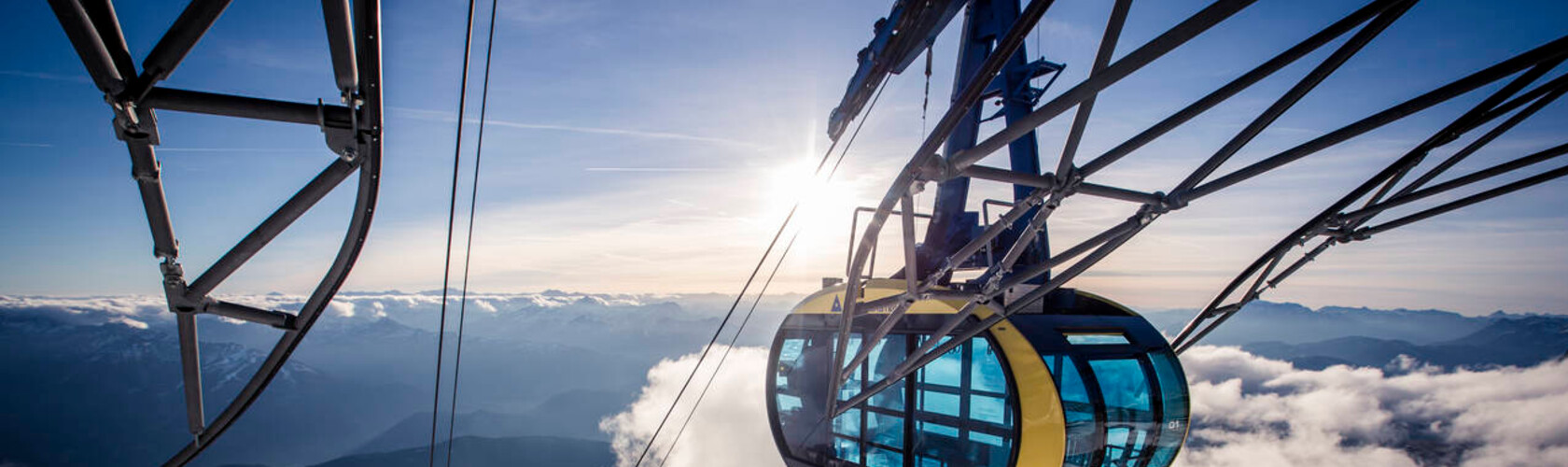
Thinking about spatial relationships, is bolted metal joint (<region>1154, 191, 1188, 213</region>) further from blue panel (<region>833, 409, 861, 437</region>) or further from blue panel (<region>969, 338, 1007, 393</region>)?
blue panel (<region>833, 409, 861, 437</region>)

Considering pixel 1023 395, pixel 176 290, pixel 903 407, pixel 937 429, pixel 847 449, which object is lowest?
pixel 847 449

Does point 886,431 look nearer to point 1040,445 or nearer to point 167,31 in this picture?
point 1040,445

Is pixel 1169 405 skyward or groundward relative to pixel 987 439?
skyward

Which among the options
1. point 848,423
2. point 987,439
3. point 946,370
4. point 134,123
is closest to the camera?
point 134,123

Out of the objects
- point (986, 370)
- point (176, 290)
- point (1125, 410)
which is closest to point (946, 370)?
point (986, 370)

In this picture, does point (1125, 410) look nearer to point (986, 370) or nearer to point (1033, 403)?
point (1033, 403)

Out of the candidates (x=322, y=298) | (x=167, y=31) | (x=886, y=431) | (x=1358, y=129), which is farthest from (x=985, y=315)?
(x=167, y=31)
